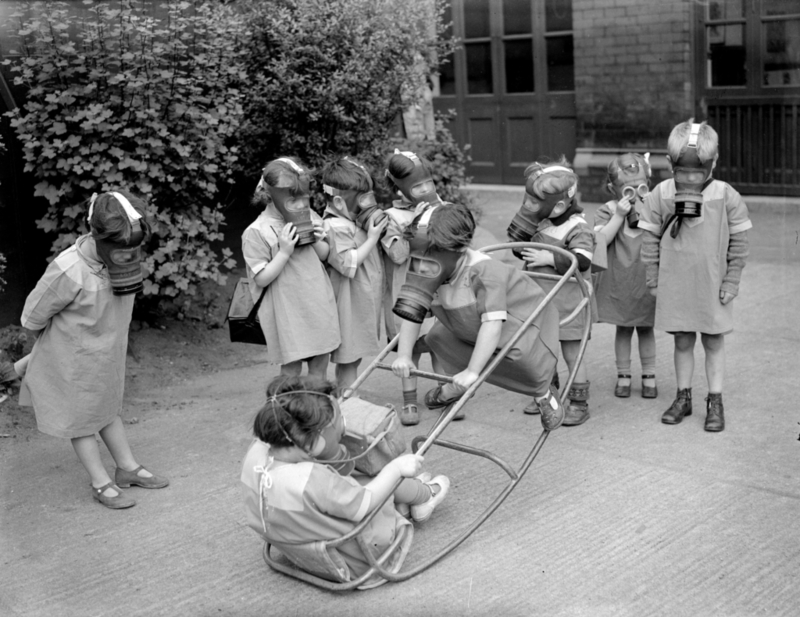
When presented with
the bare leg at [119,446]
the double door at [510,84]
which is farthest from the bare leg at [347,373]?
the double door at [510,84]

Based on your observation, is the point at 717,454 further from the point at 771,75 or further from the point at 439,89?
the point at 439,89

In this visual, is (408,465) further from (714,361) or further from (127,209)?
(714,361)

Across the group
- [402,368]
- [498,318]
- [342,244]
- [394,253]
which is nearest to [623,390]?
[394,253]

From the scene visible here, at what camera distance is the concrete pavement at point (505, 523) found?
3.72 m

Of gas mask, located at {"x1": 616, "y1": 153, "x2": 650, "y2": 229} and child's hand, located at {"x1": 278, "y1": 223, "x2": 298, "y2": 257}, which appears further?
gas mask, located at {"x1": 616, "y1": 153, "x2": 650, "y2": 229}

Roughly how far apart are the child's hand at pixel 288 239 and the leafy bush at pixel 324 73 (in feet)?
8.53

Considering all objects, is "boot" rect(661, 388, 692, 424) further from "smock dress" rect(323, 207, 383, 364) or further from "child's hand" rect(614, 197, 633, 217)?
"smock dress" rect(323, 207, 383, 364)

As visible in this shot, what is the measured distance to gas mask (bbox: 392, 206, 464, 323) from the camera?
4.00m

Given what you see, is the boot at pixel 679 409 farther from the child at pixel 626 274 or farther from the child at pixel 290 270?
the child at pixel 290 270

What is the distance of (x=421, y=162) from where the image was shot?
214 inches

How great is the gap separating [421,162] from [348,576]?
2.48m

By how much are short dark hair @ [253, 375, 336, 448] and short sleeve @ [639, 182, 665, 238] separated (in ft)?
8.20

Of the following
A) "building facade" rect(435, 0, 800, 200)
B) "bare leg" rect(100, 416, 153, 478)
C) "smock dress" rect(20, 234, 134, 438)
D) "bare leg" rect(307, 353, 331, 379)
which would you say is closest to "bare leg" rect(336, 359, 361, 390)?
"bare leg" rect(307, 353, 331, 379)

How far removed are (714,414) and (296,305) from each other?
7.35ft
